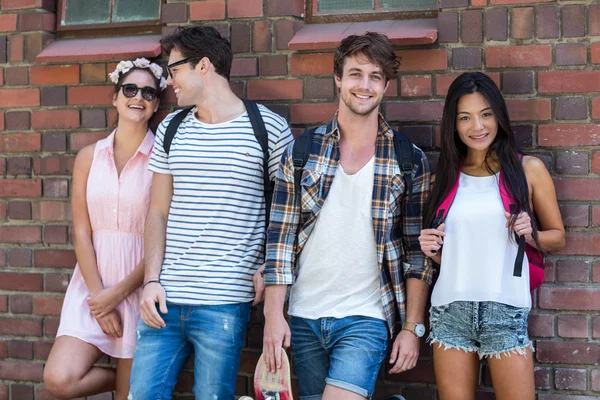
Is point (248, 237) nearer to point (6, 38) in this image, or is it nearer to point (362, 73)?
point (362, 73)

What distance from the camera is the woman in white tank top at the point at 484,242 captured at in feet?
10.5

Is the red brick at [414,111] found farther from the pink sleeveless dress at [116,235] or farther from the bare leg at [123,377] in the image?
the bare leg at [123,377]

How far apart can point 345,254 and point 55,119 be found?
6.43 ft

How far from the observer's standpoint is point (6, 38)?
4.47m

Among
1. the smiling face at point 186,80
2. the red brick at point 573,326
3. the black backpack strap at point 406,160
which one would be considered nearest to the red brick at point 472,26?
the black backpack strap at point 406,160

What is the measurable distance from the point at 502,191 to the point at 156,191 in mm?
1545

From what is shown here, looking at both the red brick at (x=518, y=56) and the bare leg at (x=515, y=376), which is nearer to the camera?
the bare leg at (x=515, y=376)

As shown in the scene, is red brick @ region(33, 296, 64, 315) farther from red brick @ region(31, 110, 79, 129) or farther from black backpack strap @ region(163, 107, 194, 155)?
black backpack strap @ region(163, 107, 194, 155)

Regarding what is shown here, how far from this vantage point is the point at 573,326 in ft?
11.8

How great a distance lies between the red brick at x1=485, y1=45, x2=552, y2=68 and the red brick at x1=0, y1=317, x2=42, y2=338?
2.76m

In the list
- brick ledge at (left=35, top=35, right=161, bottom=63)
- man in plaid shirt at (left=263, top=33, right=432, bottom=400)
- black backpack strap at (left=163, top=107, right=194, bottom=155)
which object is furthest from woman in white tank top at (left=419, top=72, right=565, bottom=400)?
brick ledge at (left=35, top=35, right=161, bottom=63)

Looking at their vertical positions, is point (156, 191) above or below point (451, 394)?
above

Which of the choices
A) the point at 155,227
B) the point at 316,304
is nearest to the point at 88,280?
the point at 155,227

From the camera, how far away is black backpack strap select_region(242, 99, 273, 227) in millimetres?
3561
